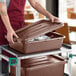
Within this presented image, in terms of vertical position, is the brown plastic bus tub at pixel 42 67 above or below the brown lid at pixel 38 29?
below

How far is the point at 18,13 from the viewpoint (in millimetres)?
2375

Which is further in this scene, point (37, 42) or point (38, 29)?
point (38, 29)

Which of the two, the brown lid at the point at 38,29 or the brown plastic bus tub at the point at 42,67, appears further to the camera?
the brown plastic bus tub at the point at 42,67

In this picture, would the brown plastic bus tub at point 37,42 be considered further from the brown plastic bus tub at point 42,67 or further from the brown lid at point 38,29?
the brown plastic bus tub at point 42,67

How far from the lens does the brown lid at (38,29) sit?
197 centimetres

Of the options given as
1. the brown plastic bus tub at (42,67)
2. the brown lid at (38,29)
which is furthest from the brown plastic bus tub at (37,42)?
the brown plastic bus tub at (42,67)

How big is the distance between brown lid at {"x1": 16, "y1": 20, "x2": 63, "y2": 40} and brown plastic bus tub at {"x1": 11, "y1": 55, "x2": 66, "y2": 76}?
0.29 metres

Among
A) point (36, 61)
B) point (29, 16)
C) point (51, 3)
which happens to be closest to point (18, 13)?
point (36, 61)

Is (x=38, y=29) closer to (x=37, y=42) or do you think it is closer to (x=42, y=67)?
(x=37, y=42)

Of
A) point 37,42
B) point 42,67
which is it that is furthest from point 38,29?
point 42,67

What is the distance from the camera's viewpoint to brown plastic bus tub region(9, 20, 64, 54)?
193 cm

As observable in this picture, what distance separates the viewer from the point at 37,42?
6.40 ft

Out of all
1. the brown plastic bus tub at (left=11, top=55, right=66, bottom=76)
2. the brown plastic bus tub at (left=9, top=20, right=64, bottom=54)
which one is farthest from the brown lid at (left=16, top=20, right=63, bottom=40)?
the brown plastic bus tub at (left=11, top=55, right=66, bottom=76)

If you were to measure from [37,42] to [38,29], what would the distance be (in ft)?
0.56
